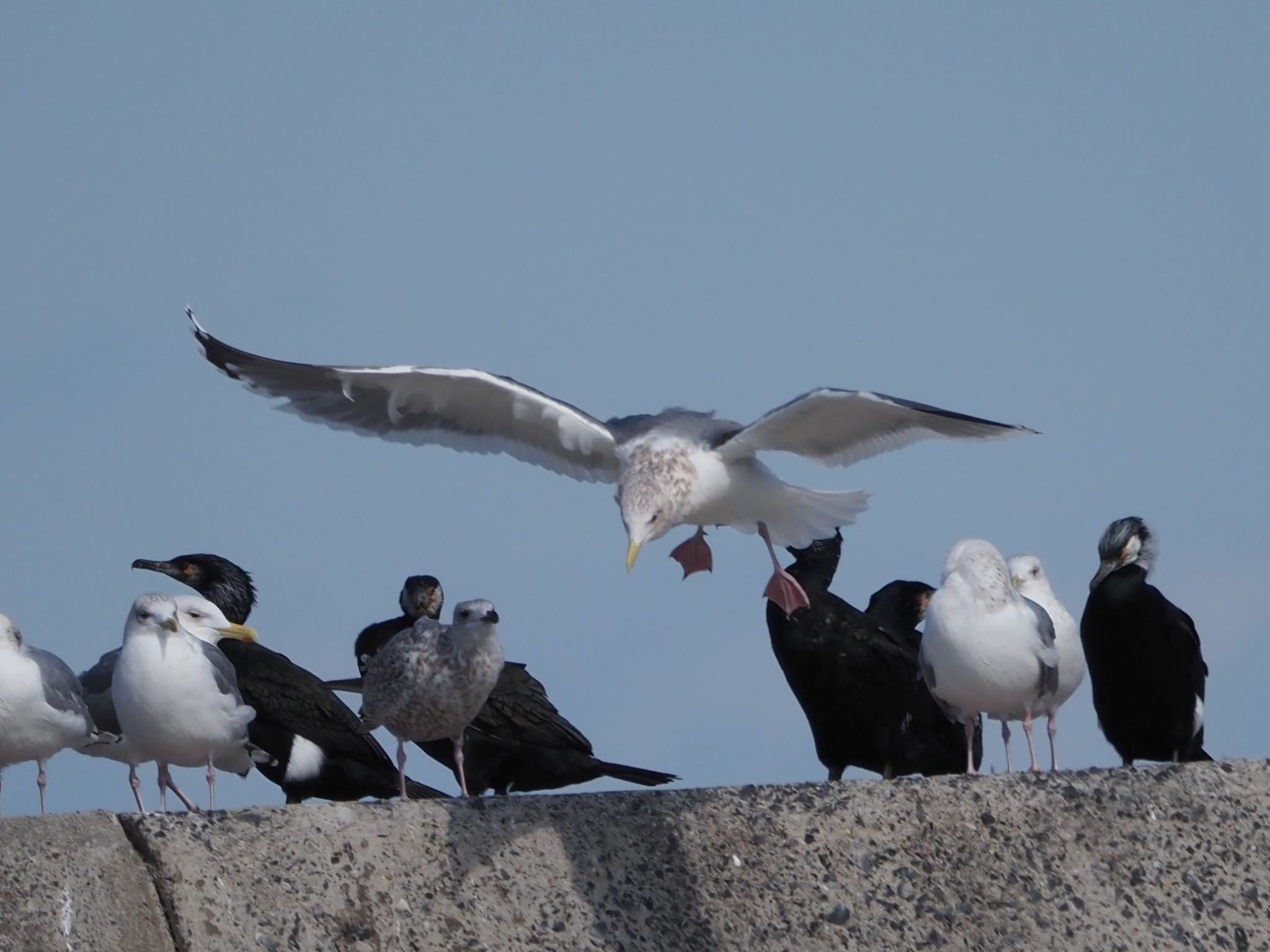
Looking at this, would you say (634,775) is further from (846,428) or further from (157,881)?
(157,881)

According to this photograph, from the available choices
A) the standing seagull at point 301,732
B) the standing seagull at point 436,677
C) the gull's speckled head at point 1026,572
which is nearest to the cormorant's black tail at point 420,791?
the standing seagull at point 301,732

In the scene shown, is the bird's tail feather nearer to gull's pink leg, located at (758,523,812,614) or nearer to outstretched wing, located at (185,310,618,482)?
gull's pink leg, located at (758,523,812,614)

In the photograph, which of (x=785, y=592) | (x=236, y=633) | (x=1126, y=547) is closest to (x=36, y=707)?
(x=236, y=633)

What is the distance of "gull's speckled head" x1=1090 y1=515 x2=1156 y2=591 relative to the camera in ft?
26.1

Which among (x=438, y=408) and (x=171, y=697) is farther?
(x=438, y=408)

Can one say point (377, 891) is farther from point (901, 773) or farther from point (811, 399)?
point (901, 773)

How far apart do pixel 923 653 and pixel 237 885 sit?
8.45 ft

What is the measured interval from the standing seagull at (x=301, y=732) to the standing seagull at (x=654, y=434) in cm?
115

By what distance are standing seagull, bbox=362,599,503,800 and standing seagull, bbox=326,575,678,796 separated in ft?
4.28

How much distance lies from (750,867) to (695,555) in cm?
303

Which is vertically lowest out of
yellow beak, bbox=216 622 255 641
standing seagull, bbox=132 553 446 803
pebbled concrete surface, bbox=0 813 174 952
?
pebbled concrete surface, bbox=0 813 174 952

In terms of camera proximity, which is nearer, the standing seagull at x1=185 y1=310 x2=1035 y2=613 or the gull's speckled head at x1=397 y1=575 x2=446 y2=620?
the standing seagull at x1=185 y1=310 x2=1035 y2=613

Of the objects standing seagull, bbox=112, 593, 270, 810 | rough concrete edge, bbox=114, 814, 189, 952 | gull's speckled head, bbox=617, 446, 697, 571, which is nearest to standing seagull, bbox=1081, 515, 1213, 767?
gull's speckled head, bbox=617, 446, 697, 571

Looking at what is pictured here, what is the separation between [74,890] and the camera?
4.47 metres
